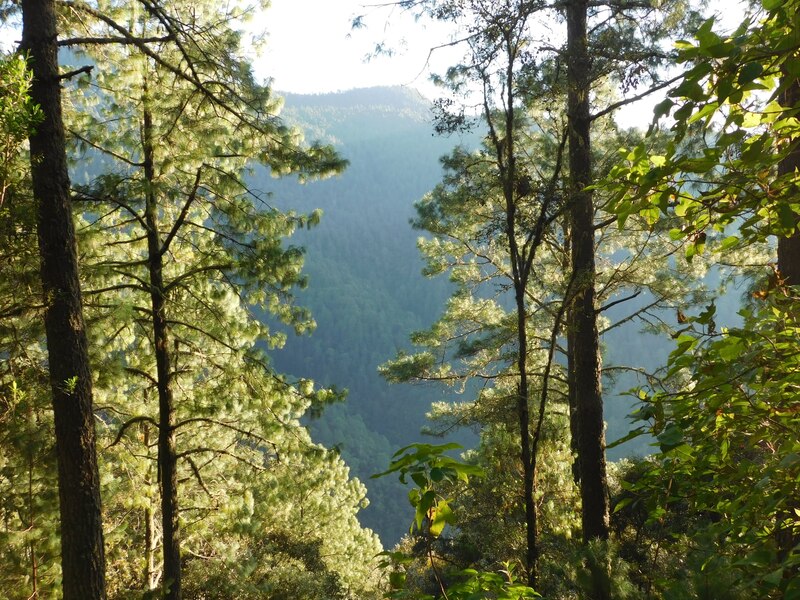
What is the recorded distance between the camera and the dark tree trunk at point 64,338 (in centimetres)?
393

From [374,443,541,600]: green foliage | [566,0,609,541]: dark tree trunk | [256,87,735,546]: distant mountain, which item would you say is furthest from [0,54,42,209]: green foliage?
[256,87,735,546]: distant mountain

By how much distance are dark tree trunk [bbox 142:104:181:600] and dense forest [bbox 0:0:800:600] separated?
0.12 feet

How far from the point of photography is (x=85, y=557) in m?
3.93

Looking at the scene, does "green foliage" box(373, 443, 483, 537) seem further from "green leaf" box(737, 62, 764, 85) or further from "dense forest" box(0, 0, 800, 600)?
"green leaf" box(737, 62, 764, 85)

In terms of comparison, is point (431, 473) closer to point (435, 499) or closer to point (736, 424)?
point (435, 499)

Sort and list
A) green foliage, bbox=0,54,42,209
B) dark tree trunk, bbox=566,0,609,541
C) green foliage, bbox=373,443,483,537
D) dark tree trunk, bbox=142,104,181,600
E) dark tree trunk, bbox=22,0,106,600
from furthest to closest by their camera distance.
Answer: dark tree trunk, bbox=142,104,181,600 < dark tree trunk, bbox=566,0,609,541 < dark tree trunk, bbox=22,0,106,600 < green foliage, bbox=0,54,42,209 < green foliage, bbox=373,443,483,537

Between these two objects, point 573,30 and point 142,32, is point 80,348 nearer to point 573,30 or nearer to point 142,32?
point 142,32

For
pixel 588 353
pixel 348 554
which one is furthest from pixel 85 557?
pixel 348 554

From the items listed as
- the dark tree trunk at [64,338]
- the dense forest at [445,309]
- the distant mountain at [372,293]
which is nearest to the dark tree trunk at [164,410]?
the dense forest at [445,309]

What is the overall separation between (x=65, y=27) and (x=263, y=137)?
205cm

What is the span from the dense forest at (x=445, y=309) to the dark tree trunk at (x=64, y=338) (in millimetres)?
19

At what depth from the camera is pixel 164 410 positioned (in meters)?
6.55

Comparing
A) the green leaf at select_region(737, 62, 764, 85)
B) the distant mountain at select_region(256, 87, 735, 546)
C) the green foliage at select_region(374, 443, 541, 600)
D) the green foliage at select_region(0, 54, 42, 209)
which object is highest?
the distant mountain at select_region(256, 87, 735, 546)

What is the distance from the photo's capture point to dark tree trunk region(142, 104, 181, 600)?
636 centimetres
